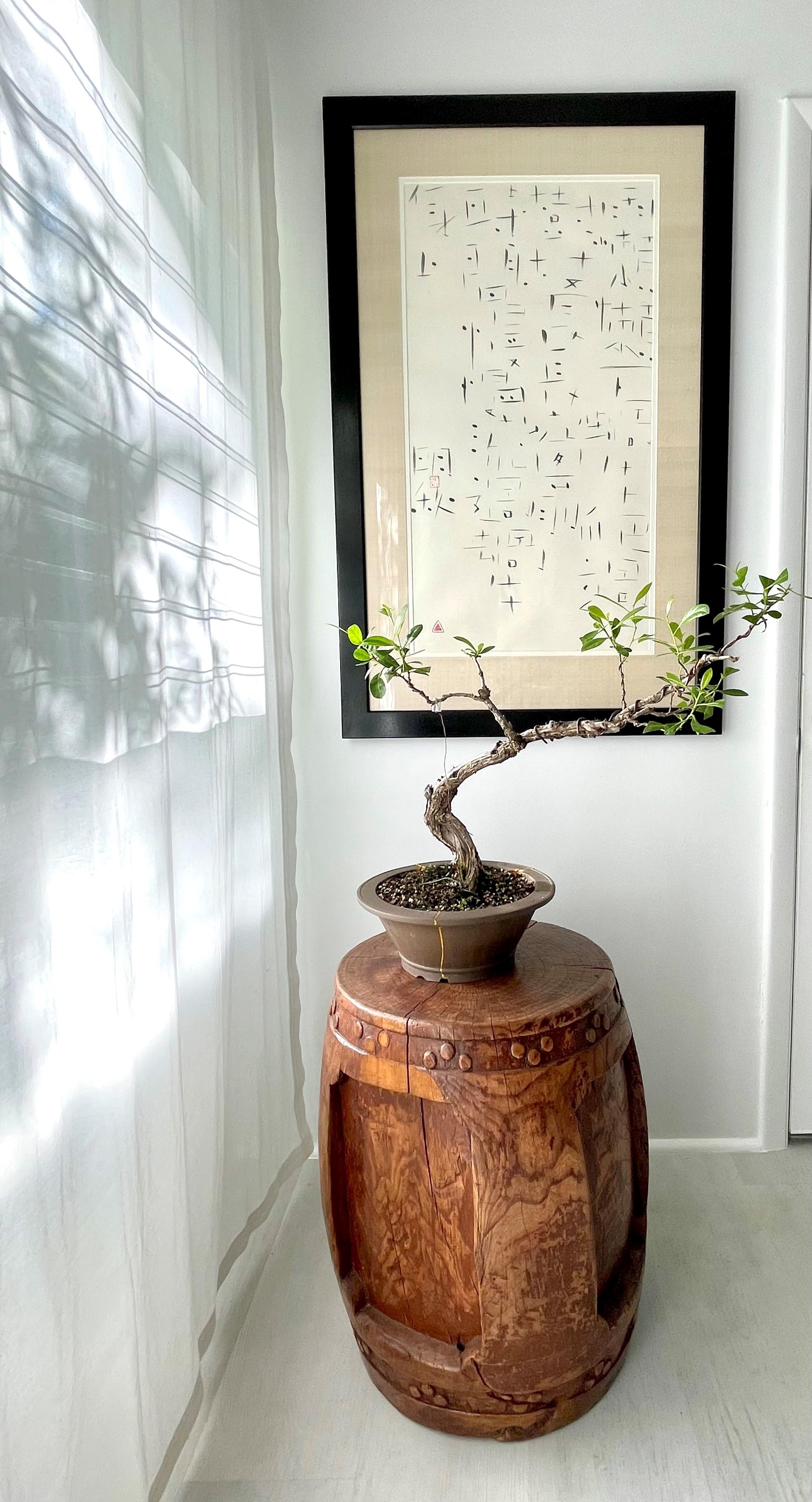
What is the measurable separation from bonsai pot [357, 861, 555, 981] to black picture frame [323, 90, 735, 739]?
53 cm

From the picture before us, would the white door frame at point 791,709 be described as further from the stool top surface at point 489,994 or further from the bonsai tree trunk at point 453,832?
the bonsai tree trunk at point 453,832

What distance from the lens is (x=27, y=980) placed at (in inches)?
29.9

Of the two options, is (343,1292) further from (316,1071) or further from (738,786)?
(738,786)

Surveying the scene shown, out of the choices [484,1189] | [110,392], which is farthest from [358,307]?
[484,1189]

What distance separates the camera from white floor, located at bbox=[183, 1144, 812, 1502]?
3.77 feet

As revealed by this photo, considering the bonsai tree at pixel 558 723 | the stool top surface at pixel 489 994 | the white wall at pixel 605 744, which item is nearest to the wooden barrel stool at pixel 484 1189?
the stool top surface at pixel 489 994

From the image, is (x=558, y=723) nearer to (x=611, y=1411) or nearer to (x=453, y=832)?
(x=453, y=832)

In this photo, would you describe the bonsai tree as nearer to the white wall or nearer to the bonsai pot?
the bonsai pot

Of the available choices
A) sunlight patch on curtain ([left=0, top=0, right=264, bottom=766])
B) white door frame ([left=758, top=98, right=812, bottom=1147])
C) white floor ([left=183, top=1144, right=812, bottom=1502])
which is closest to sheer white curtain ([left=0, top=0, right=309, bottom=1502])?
sunlight patch on curtain ([left=0, top=0, right=264, bottom=766])

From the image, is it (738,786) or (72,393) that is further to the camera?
(738,786)

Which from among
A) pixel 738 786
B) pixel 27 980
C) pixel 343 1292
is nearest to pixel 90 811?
pixel 27 980

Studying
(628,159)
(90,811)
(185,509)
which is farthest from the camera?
(628,159)

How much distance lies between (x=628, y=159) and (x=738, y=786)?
1202 millimetres

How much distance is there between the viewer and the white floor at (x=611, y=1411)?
1.15 meters
